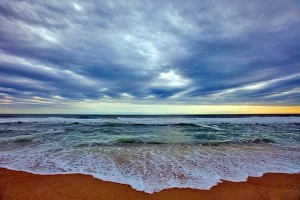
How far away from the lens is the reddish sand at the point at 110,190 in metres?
4.05

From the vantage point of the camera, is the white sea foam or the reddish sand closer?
the reddish sand

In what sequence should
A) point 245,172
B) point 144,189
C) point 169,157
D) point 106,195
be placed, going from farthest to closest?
point 169,157 < point 245,172 < point 144,189 < point 106,195

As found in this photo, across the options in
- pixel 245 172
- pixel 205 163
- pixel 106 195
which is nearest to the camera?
pixel 106 195

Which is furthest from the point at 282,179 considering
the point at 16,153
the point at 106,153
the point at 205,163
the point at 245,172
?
the point at 16,153

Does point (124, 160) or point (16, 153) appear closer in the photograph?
point (124, 160)

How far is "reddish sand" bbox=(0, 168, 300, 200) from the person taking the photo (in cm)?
405

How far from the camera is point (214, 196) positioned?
413 centimetres

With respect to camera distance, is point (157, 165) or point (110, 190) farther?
point (157, 165)

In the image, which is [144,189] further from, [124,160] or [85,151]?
[85,151]

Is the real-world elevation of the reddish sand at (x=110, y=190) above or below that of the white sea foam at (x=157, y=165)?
below

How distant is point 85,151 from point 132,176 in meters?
3.97

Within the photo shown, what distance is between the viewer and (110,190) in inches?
171

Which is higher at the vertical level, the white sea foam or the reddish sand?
the white sea foam

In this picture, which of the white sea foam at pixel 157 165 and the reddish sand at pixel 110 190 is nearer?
the reddish sand at pixel 110 190
